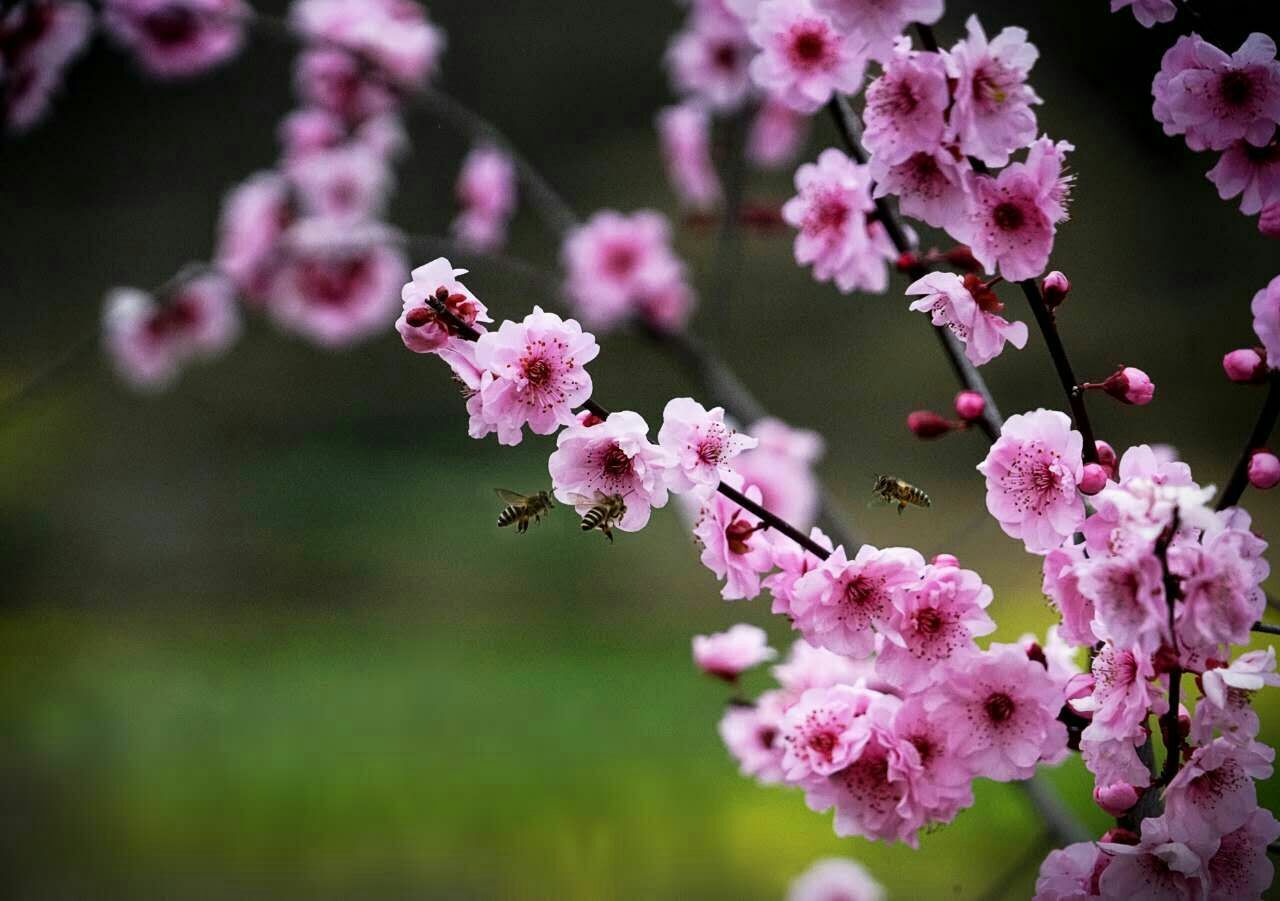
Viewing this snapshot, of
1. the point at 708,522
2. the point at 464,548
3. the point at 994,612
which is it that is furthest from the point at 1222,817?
the point at 464,548

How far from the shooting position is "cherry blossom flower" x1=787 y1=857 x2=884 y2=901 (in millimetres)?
1202

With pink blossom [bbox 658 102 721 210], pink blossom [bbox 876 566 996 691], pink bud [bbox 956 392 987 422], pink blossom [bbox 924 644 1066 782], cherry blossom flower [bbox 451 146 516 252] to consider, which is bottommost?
pink blossom [bbox 924 644 1066 782]

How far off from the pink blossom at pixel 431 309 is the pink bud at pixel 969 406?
25cm

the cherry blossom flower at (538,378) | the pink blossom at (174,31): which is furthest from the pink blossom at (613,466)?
the pink blossom at (174,31)

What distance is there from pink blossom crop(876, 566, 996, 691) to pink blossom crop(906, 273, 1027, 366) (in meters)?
0.11

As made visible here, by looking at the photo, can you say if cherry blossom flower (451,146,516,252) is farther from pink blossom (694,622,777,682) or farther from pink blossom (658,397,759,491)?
pink blossom (658,397,759,491)

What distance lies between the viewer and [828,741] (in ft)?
1.80

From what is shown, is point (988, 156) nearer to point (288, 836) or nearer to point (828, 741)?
point (828, 741)

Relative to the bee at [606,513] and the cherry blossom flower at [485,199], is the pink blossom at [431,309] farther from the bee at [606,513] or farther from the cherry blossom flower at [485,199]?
the cherry blossom flower at [485,199]

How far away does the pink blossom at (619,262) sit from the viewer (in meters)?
1.51

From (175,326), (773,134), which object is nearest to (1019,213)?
(773,134)

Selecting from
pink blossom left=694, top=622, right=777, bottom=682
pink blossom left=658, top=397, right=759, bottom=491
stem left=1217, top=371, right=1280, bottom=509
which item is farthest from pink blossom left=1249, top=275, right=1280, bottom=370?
pink blossom left=694, top=622, right=777, bottom=682

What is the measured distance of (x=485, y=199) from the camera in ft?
4.87

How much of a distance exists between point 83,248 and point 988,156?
3.32 metres
